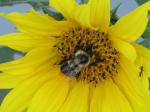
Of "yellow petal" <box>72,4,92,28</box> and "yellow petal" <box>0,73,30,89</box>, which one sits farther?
"yellow petal" <box>0,73,30,89</box>

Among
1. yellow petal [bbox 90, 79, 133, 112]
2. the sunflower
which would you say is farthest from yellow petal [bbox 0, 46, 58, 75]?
yellow petal [bbox 90, 79, 133, 112]

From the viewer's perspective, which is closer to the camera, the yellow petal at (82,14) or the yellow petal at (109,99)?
the yellow petal at (82,14)

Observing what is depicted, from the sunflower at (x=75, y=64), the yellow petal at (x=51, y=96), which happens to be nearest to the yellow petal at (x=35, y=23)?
the sunflower at (x=75, y=64)

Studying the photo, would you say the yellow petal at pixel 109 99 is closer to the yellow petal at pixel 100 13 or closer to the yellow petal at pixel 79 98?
the yellow petal at pixel 79 98

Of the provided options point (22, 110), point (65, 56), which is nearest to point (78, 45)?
point (65, 56)

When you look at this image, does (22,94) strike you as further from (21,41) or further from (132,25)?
(132,25)

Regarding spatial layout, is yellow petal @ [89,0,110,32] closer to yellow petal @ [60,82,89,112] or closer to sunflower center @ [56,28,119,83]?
sunflower center @ [56,28,119,83]
